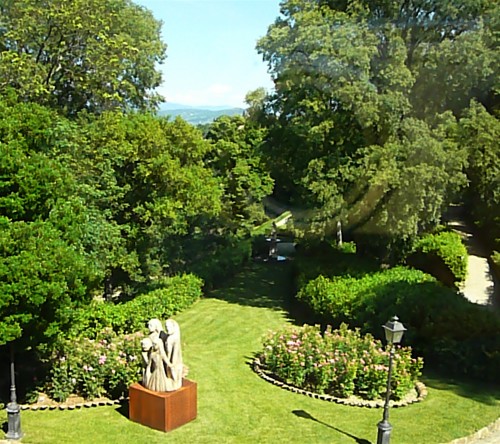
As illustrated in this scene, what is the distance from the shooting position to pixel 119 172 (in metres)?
17.9

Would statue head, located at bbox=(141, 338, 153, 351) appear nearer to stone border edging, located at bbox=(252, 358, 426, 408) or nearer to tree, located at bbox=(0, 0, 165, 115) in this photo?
stone border edging, located at bbox=(252, 358, 426, 408)

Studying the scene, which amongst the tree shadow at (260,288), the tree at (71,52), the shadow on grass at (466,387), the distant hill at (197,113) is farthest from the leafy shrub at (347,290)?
the tree at (71,52)

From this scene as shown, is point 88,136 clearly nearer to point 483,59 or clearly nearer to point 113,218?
point 113,218

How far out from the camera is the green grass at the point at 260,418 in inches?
398

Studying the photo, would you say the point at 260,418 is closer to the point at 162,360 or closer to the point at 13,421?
the point at 162,360

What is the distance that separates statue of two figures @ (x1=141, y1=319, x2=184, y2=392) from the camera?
10258 millimetres

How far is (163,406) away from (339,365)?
3.77 m

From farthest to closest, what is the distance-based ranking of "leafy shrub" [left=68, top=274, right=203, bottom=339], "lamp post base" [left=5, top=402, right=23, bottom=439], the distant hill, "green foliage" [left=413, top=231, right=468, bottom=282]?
the distant hill
"green foliage" [left=413, top=231, right=468, bottom=282]
"leafy shrub" [left=68, top=274, right=203, bottom=339]
"lamp post base" [left=5, top=402, right=23, bottom=439]

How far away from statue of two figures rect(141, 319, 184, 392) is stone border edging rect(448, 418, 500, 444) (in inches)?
192

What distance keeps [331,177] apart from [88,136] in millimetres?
7420

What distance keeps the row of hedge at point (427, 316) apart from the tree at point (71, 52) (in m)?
11.9

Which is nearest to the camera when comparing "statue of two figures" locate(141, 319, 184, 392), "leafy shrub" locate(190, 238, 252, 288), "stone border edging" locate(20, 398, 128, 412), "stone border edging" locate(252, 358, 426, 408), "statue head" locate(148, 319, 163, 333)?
"statue of two figures" locate(141, 319, 184, 392)

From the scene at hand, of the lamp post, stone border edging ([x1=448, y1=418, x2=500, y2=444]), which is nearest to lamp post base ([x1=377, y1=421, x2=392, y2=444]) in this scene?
the lamp post

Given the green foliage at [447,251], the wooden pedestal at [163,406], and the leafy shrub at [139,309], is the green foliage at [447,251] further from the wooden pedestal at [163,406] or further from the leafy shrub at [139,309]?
the wooden pedestal at [163,406]
